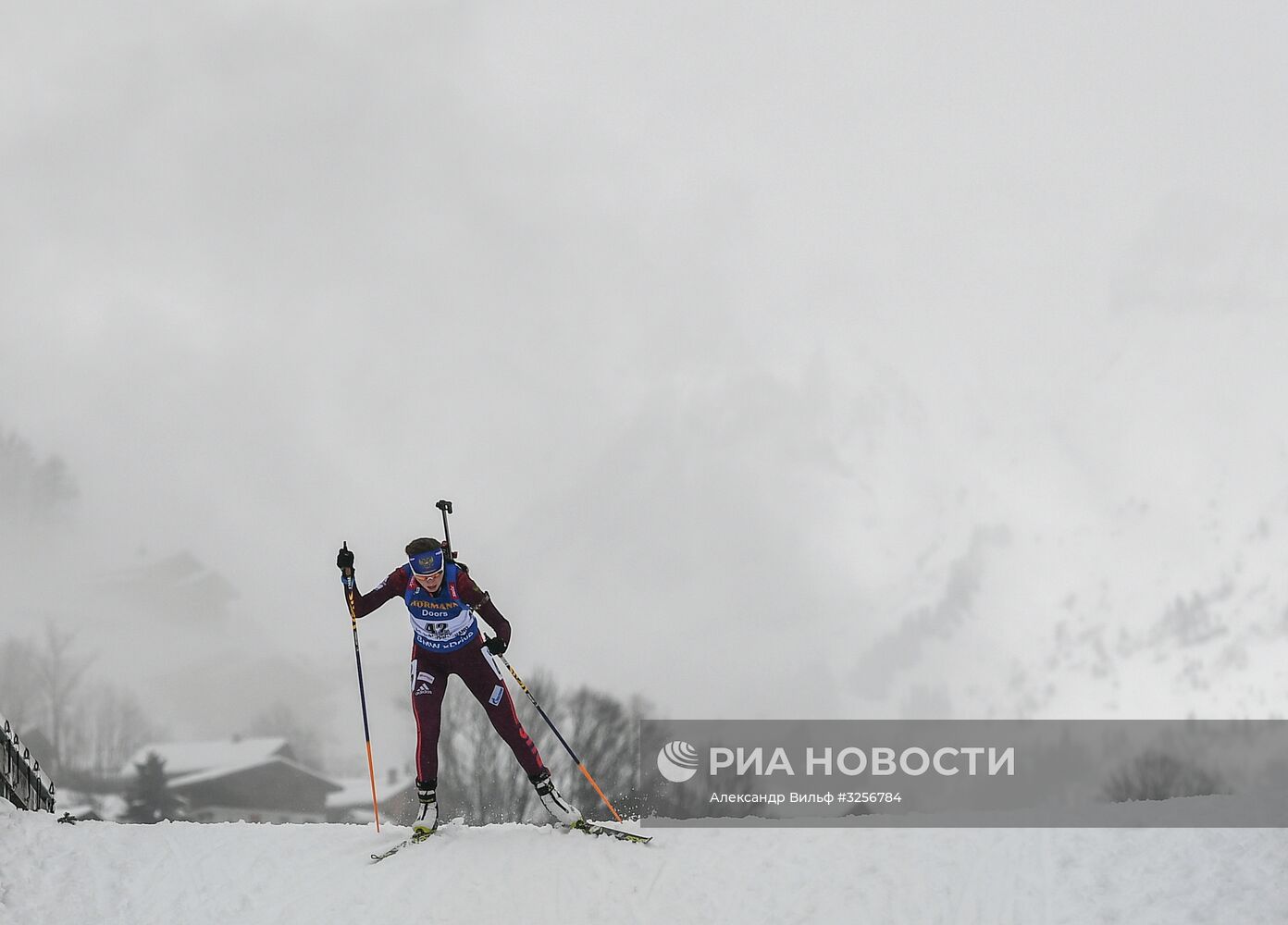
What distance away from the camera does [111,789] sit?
193 feet

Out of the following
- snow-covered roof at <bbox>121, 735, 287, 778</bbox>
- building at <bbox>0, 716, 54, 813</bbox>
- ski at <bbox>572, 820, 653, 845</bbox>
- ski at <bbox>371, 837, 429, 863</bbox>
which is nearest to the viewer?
ski at <bbox>371, 837, 429, 863</bbox>

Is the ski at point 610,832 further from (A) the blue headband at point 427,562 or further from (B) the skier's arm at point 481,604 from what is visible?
(A) the blue headband at point 427,562

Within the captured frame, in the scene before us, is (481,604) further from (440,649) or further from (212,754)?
(212,754)

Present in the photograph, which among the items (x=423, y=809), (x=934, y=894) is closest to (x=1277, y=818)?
(x=934, y=894)

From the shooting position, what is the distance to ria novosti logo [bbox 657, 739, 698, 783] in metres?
11.0

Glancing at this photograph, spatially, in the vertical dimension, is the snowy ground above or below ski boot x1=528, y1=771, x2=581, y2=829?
below

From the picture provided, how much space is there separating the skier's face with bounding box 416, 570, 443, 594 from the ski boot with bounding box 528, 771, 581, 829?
2.40 meters

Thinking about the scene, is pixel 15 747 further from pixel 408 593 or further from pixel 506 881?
pixel 506 881

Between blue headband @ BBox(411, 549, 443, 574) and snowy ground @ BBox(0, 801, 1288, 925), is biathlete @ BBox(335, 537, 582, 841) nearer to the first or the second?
blue headband @ BBox(411, 549, 443, 574)

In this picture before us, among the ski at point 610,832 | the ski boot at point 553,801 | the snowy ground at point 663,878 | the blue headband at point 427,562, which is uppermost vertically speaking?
the blue headband at point 427,562

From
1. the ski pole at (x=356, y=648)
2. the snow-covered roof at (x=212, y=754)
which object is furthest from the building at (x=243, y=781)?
the ski pole at (x=356, y=648)

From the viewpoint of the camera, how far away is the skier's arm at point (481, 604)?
987 cm

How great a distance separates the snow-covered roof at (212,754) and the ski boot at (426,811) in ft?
166

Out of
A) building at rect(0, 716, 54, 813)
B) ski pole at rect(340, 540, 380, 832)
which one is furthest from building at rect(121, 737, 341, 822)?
ski pole at rect(340, 540, 380, 832)
